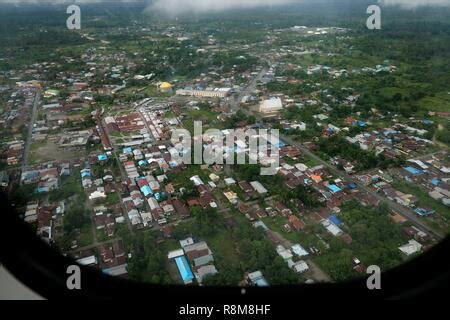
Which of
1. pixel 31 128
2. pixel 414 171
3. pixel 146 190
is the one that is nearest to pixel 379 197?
pixel 414 171

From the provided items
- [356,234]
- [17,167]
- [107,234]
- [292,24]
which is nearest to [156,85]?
[17,167]

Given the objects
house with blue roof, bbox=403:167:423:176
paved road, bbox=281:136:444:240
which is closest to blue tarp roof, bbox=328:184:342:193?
paved road, bbox=281:136:444:240

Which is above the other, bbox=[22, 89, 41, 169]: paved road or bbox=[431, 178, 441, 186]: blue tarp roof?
bbox=[22, 89, 41, 169]: paved road

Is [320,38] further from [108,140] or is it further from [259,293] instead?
[259,293]

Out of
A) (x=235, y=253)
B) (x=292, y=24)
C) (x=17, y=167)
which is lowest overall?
(x=235, y=253)

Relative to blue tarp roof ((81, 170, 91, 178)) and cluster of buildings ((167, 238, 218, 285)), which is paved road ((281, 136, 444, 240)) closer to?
cluster of buildings ((167, 238, 218, 285))

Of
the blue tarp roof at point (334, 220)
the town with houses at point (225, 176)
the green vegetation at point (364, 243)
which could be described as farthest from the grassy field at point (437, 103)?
the blue tarp roof at point (334, 220)

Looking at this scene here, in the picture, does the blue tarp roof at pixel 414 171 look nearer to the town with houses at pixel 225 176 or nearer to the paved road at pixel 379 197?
the town with houses at pixel 225 176
